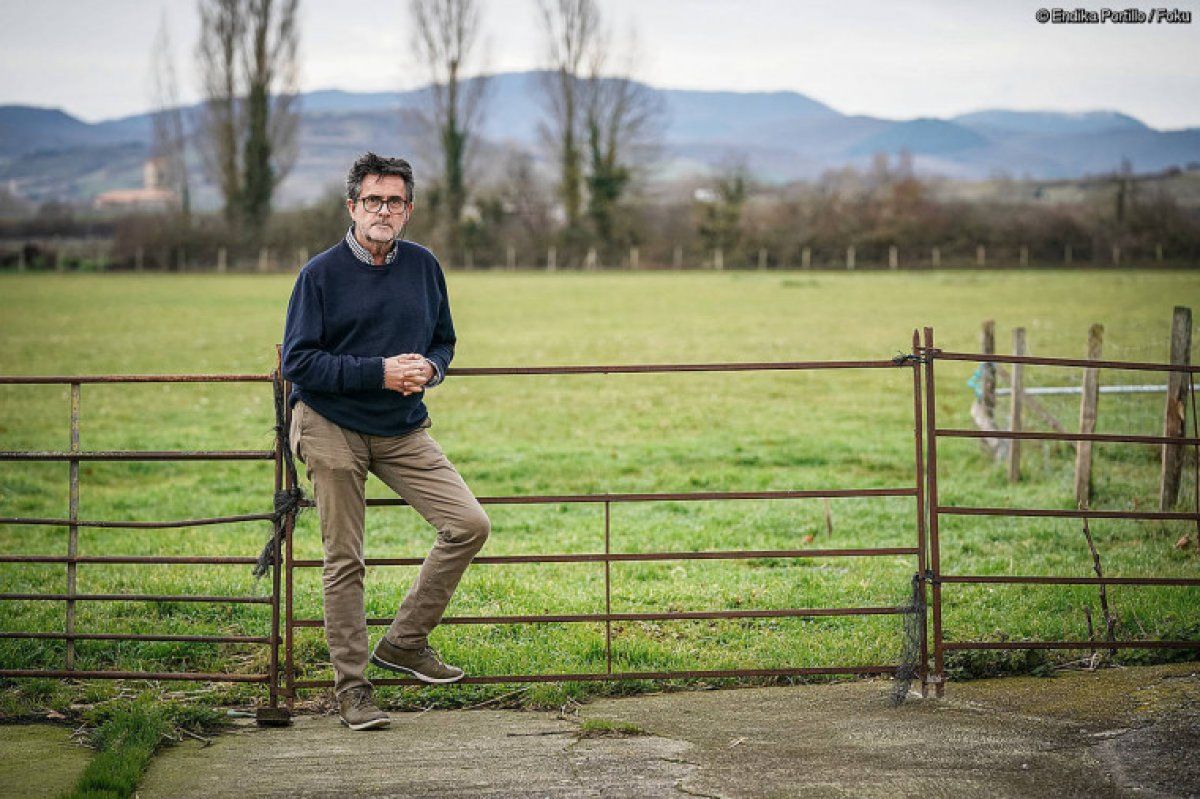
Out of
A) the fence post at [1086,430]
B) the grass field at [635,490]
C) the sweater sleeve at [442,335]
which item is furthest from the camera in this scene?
the fence post at [1086,430]

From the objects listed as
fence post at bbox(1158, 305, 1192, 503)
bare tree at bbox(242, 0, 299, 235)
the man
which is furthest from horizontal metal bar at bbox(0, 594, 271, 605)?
bare tree at bbox(242, 0, 299, 235)

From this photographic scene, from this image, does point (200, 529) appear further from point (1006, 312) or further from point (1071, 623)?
point (1006, 312)

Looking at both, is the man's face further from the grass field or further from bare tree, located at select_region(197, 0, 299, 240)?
bare tree, located at select_region(197, 0, 299, 240)

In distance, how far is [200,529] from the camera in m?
10.3

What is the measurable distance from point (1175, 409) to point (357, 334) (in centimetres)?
673

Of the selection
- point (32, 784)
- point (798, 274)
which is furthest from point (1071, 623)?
point (798, 274)

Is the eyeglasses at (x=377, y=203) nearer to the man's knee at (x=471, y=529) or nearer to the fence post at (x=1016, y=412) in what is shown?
the man's knee at (x=471, y=529)

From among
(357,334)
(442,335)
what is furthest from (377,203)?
(442,335)

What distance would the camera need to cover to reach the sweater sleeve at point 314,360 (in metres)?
4.63

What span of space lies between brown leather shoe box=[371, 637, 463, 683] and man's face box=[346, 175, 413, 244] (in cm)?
168

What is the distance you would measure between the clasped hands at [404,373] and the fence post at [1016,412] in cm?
787

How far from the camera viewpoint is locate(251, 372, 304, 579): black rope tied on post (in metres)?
5.09

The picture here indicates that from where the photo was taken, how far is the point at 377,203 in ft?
15.7

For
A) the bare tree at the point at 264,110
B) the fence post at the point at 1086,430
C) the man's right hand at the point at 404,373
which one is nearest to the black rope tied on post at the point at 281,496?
the man's right hand at the point at 404,373
